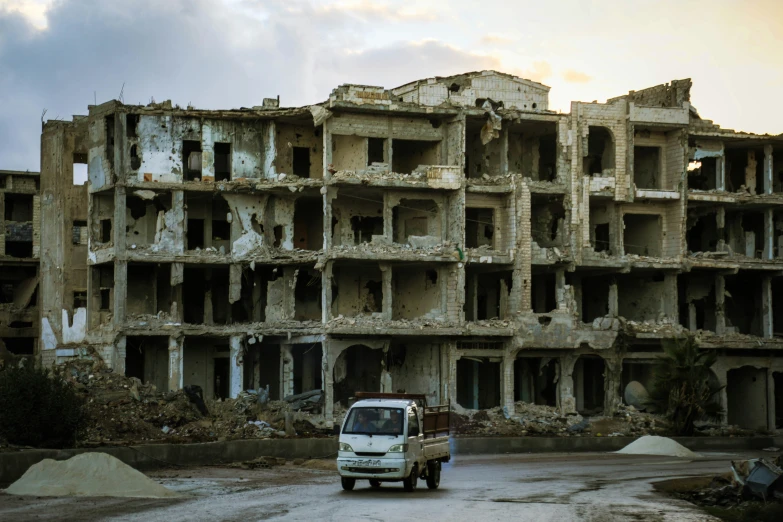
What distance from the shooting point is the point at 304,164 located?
49312mm

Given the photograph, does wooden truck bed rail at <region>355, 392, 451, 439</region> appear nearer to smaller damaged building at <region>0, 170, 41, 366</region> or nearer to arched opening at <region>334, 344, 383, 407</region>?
arched opening at <region>334, 344, 383, 407</region>

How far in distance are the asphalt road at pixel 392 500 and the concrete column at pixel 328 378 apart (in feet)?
45.7

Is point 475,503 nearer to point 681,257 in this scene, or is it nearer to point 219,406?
point 219,406

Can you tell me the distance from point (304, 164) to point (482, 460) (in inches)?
746

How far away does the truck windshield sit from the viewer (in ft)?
73.0

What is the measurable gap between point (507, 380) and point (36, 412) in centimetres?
2284

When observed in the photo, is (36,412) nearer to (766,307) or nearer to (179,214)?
(179,214)

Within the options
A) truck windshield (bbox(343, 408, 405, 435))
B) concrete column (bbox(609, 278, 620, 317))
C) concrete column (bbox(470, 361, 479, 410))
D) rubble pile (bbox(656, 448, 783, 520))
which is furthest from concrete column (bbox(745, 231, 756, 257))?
truck windshield (bbox(343, 408, 405, 435))

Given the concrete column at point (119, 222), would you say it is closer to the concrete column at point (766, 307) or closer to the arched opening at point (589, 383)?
the arched opening at point (589, 383)

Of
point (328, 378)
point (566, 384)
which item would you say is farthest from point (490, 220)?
point (328, 378)

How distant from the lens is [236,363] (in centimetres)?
4606

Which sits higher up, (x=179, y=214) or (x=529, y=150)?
(x=529, y=150)

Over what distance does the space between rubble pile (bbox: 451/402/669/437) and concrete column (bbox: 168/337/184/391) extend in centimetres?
1063

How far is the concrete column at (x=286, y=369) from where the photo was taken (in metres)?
45.6
